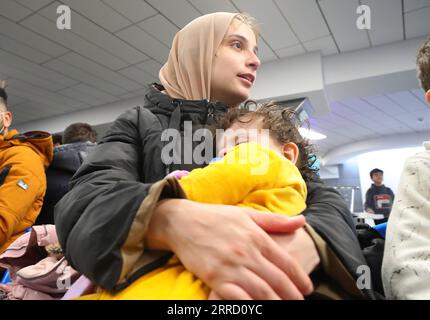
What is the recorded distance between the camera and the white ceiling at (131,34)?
10.6ft

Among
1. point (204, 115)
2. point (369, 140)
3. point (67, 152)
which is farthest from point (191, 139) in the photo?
point (369, 140)

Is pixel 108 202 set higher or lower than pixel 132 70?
lower

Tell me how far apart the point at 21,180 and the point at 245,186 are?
147 centimetres

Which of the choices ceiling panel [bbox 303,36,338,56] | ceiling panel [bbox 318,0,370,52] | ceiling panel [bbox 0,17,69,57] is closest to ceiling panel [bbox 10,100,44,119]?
ceiling panel [bbox 0,17,69,57]

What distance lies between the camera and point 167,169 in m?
0.83

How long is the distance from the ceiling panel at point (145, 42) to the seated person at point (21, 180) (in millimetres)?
2470

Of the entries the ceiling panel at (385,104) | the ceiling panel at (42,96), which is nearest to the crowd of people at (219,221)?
the ceiling panel at (42,96)

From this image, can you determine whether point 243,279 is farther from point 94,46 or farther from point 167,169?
point 94,46

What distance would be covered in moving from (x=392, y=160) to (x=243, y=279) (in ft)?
43.8

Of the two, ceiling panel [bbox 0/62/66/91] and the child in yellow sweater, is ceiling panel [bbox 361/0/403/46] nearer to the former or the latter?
the child in yellow sweater

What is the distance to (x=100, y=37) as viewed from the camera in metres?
3.84

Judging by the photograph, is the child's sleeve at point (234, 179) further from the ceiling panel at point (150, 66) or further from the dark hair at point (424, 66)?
the ceiling panel at point (150, 66)

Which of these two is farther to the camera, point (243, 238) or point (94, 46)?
point (94, 46)

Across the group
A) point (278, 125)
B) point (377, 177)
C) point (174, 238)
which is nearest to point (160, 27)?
point (278, 125)
